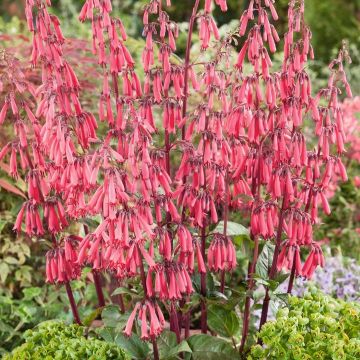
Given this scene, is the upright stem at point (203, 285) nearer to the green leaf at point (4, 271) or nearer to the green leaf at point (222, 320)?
the green leaf at point (222, 320)

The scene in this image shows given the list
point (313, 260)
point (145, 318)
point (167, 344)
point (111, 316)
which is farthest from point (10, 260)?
point (313, 260)

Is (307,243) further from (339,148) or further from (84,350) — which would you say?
(84,350)

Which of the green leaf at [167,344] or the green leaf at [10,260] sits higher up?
the green leaf at [167,344]

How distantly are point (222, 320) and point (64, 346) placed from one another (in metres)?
0.73

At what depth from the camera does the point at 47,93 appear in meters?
2.70

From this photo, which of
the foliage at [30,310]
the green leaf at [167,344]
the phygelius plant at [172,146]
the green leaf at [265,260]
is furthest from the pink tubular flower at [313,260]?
the foliage at [30,310]

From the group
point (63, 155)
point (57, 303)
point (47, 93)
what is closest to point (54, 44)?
point (47, 93)

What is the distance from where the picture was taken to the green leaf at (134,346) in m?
3.13

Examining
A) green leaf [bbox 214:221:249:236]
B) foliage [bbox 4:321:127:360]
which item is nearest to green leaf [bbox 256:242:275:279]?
green leaf [bbox 214:221:249:236]

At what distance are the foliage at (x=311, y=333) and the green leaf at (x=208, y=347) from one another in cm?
20

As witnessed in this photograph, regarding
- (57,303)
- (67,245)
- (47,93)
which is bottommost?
(57,303)

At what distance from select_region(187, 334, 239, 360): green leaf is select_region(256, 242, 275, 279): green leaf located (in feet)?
1.24

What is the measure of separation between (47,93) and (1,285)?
7.74 feet

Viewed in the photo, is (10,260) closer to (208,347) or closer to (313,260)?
(208,347)
